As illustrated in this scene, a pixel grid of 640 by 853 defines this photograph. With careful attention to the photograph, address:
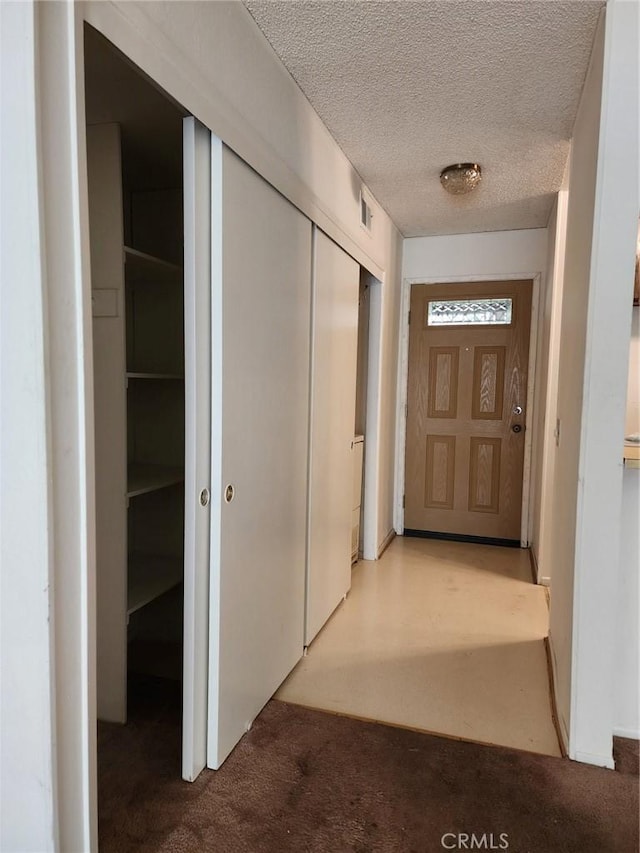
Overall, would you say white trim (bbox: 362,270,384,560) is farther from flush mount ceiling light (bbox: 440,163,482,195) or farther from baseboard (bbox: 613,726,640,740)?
baseboard (bbox: 613,726,640,740)

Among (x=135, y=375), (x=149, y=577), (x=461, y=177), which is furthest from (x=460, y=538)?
(x=135, y=375)

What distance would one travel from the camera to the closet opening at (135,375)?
6.06 feet

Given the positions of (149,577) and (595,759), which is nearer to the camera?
(595,759)

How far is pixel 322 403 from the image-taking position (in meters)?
2.56

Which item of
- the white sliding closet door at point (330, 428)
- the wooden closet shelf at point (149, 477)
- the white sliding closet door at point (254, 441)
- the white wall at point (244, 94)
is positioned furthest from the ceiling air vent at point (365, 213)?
the wooden closet shelf at point (149, 477)

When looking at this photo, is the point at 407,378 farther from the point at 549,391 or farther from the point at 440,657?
the point at 440,657

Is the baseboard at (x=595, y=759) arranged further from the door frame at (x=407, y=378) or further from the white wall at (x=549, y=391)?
the door frame at (x=407, y=378)

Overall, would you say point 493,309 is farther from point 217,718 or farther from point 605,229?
point 217,718

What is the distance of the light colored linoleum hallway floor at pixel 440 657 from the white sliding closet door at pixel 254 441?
29cm

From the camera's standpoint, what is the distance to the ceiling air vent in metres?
3.09

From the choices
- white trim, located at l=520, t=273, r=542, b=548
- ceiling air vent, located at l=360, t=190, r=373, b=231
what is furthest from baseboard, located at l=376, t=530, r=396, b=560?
ceiling air vent, located at l=360, t=190, r=373, b=231

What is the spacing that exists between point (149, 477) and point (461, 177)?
2.23m

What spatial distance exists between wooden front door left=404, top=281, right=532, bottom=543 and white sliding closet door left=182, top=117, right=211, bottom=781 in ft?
9.98

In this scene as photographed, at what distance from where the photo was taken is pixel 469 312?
428cm
